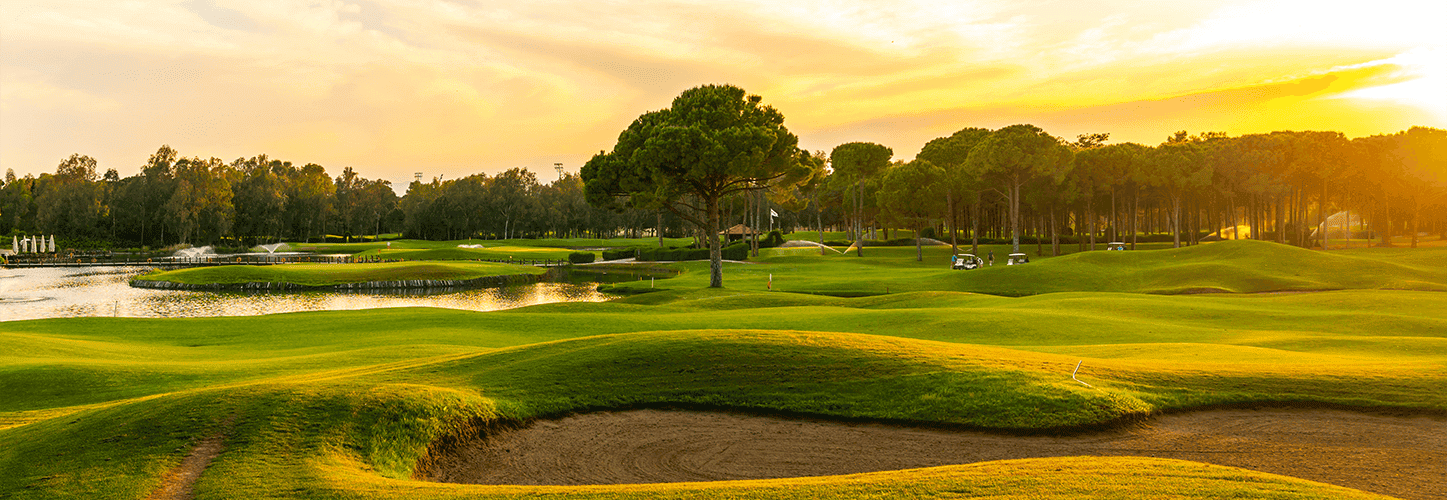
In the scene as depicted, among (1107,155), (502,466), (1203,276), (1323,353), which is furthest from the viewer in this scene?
(1107,155)

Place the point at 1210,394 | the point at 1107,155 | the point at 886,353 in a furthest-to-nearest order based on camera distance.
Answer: the point at 1107,155 → the point at 886,353 → the point at 1210,394

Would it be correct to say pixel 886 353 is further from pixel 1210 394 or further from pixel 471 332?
pixel 471 332

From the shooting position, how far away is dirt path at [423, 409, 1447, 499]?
1080cm

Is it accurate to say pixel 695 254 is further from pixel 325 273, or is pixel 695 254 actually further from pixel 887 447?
pixel 887 447

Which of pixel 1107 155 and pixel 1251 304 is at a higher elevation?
pixel 1107 155

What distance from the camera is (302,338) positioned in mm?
26922

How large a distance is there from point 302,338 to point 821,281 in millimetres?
36697

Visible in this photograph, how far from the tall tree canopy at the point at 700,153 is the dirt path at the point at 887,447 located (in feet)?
123

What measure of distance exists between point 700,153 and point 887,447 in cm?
3922

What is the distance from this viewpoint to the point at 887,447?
12094mm

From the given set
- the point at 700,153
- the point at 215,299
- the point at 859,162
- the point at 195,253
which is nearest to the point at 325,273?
the point at 215,299

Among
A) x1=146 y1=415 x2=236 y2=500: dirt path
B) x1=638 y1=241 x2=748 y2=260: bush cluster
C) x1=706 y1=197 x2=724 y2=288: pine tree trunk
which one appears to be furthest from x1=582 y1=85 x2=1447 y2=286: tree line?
x1=146 y1=415 x2=236 y2=500: dirt path

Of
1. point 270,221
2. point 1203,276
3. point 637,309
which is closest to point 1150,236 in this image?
point 1203,276

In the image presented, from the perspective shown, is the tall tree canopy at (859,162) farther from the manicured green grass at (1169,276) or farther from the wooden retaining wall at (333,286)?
the wooden retaining wall at (333,286)
